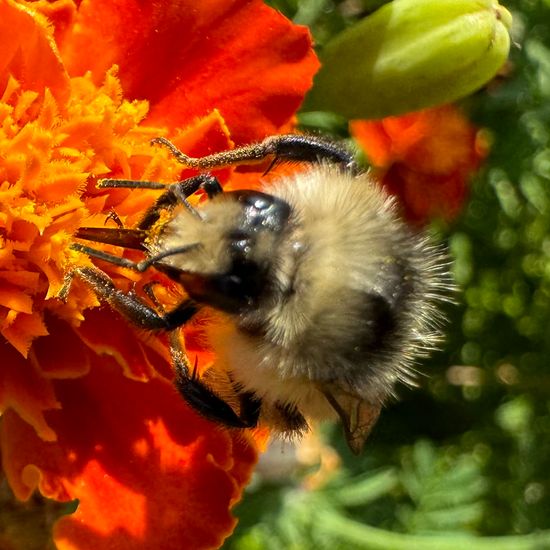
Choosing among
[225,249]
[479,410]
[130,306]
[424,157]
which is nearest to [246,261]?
[225,249]

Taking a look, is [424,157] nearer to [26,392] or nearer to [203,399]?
[203,399]

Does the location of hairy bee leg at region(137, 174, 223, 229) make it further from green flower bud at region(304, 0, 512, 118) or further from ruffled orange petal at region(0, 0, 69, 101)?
green flower bud at region(304, 0, 512, 118)

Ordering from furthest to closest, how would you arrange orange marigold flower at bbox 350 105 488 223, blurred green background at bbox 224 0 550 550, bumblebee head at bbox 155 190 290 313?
blurred green background at bbox 224 0 550 550
orange marigold flower at bbox 350 105 488 223
bumblebee head at bbox 155 190 290 313

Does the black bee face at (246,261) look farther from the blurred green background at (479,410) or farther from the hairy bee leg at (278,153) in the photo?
the blurred green background at (479,410)

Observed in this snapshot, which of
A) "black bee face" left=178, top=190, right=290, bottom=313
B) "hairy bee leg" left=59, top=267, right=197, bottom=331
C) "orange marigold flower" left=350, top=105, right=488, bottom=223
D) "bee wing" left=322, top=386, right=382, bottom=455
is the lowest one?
"orange marigold flower" left=350, top=105, right=488, bottom=223

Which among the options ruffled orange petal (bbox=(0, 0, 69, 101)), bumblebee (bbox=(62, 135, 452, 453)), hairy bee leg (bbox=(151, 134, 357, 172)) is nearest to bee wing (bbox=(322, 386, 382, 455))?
bumblebee (bbox=(62, 135, 452, 453))

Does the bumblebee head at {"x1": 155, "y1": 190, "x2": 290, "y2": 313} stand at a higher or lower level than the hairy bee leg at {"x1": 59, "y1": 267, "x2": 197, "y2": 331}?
higher

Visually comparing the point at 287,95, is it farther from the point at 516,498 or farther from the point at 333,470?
the point at 516,498

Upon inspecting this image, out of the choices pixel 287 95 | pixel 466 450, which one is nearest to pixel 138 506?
pixel 287 95
